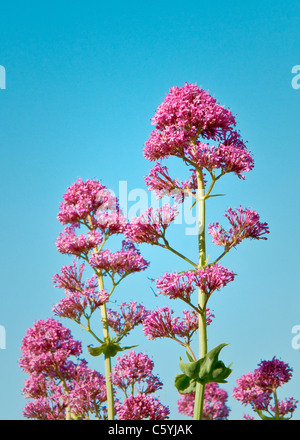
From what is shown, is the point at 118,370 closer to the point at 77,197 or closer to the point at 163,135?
the point at 77,197

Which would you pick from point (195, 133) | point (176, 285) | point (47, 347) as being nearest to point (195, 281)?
point (176, 285)

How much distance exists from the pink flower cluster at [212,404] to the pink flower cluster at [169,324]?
473 inches

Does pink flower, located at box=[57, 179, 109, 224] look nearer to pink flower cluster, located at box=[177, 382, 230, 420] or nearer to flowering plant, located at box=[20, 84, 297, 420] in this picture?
flowering plant, located at box=[20, 84, 297, 420]

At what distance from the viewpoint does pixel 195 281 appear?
32.1ft

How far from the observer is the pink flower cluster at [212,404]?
2153 cm

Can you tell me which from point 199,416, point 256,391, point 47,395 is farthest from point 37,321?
point 199,416

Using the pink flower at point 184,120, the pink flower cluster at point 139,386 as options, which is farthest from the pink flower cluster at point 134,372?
the pink flower at point 184,120

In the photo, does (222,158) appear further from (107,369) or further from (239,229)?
(107,369)

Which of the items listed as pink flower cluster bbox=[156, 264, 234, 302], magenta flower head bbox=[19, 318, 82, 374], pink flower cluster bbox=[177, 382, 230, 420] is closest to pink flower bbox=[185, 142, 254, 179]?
pink flower cluster bbox=[156, 264, 234, 302]

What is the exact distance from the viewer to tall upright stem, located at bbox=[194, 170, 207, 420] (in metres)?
9.17

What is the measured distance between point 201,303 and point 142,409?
138 inches

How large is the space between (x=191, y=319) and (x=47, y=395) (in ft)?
23.5

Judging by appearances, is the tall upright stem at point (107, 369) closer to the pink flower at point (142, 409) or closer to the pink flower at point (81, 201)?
the pink flower at point (142, 409)

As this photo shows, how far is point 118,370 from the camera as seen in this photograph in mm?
12906
